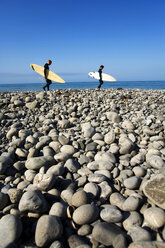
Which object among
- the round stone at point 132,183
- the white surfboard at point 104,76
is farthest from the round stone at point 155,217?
the white surfboard at point 104,76

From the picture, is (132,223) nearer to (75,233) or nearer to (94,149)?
(75,233)

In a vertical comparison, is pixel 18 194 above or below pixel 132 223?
above

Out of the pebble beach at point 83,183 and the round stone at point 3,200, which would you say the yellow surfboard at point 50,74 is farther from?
the round stone at point 3,200

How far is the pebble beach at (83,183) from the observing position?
58.8 inches

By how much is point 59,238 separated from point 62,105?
4.13 meters

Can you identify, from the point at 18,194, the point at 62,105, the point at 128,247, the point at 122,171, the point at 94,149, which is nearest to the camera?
the point at 128,247

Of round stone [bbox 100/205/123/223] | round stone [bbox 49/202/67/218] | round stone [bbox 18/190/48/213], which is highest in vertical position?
round stone [bbox 18/190/48/213]

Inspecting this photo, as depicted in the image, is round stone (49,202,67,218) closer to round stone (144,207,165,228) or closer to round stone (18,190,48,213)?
round stone (18,190,48,213)

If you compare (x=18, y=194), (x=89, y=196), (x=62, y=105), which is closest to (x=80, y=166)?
(x=89, y=196)

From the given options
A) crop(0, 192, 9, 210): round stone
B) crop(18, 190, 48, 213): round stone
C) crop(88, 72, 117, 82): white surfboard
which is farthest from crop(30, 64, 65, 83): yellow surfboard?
crop(18, 190, 48, 213): round stone

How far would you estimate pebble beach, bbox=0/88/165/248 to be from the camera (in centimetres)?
149

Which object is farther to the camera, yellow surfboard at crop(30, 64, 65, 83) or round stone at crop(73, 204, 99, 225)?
yellow surfboard at crop(30, 64, 65, 83)

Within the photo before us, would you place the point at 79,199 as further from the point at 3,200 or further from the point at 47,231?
the point at 3,200

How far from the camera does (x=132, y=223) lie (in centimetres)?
164
